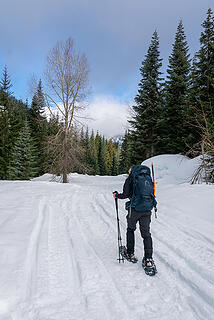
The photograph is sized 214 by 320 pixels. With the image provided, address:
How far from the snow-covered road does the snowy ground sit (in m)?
0.01

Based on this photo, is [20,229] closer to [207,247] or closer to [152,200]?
[152,200]

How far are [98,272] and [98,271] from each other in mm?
27

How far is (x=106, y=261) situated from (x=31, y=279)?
1274 millimetres

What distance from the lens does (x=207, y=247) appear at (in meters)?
3.59

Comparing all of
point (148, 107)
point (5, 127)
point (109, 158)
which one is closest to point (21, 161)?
point (5, 127)

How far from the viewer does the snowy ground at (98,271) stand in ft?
6.76

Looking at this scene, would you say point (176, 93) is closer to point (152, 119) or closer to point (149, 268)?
point (152, 119)

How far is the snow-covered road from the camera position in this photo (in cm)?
206

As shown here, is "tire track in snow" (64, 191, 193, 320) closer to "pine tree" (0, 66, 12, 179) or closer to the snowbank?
the snowbank

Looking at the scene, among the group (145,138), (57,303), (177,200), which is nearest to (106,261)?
(57,303)

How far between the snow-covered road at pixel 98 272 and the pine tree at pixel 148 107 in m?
14.2

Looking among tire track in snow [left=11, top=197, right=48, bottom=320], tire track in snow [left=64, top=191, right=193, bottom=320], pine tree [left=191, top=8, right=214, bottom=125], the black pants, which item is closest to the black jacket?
the black pants

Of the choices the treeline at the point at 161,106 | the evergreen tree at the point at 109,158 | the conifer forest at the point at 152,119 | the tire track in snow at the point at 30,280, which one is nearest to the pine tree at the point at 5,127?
the conifer forest at the point at 152,119

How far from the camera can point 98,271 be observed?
282cm
